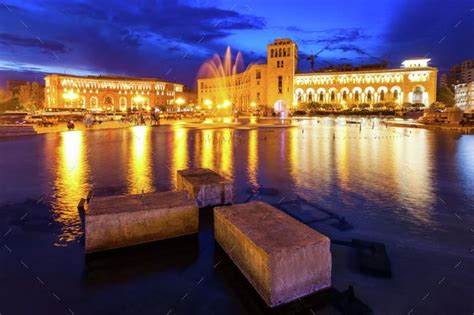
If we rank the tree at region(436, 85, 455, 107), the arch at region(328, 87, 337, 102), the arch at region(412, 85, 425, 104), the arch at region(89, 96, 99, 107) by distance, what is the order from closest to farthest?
1. the arch at region(412, 85, 425, 104)
2. the tree at region(436, 85, 455, 107)
3. the arch at region(328, 87, 337, 102)
4. the arch at region(89, 96, 99, 107)

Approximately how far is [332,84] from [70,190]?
88.5m

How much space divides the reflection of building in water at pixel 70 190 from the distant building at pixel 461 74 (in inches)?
6048

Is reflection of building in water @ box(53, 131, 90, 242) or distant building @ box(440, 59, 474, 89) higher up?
distant building @ box(440, 59, 474, 89)

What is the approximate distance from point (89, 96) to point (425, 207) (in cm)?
11028

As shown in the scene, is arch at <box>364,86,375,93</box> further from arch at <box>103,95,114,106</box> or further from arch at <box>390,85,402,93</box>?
arch at <box>103,95,114,106</box>

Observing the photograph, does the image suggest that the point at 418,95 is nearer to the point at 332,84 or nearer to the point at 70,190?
the point at 332,84

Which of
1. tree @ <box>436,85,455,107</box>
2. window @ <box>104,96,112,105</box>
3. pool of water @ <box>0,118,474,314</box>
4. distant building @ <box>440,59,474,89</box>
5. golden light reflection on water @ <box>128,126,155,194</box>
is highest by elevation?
distant building @ <box>440,59,474,89</box>

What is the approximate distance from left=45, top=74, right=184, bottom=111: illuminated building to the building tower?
33.6m

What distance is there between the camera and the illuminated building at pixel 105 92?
9956cm

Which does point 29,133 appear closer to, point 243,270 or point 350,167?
point 350,167

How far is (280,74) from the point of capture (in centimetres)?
8788

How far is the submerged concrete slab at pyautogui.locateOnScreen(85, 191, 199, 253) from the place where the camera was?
403cm

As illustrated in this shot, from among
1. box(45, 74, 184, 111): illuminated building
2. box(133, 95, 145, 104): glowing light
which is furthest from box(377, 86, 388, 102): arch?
box(133, 95, 145, 104): glowing light

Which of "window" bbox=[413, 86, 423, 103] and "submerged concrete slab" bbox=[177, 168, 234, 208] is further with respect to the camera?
"window" bbox=[413, 86, 423, 103]
